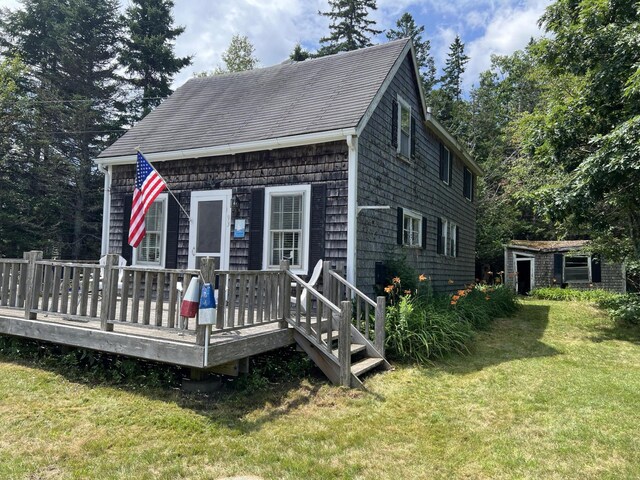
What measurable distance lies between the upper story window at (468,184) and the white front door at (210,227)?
31.4 ft

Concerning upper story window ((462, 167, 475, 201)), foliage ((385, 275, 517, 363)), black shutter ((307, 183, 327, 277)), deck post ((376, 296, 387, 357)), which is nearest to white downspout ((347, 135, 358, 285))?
black shutter ((307, 183, 327, 277))

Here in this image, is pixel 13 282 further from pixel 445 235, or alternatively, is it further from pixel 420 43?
pixel 420 43

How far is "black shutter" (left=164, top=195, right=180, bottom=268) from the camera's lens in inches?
353

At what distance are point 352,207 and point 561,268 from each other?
15.7m

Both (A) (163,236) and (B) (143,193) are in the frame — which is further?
(A) (163,236)

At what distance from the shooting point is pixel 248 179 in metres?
8.45

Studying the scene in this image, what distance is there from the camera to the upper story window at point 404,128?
9.55 m

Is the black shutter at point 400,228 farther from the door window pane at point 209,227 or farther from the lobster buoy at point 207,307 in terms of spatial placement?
the lobster buoy at point 207,307

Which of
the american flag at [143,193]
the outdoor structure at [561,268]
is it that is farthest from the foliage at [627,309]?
the american flag at [143,193]

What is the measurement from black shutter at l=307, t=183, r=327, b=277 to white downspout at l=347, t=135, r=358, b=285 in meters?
0.49

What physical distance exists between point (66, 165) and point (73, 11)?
27.0ft

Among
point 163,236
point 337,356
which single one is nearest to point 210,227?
point 163,236

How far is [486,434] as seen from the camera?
13.2 feet

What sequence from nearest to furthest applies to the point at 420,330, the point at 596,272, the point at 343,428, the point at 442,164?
the point at 343,428 < the point at 420,330 < the point at 442,164 < the point at 596,272
